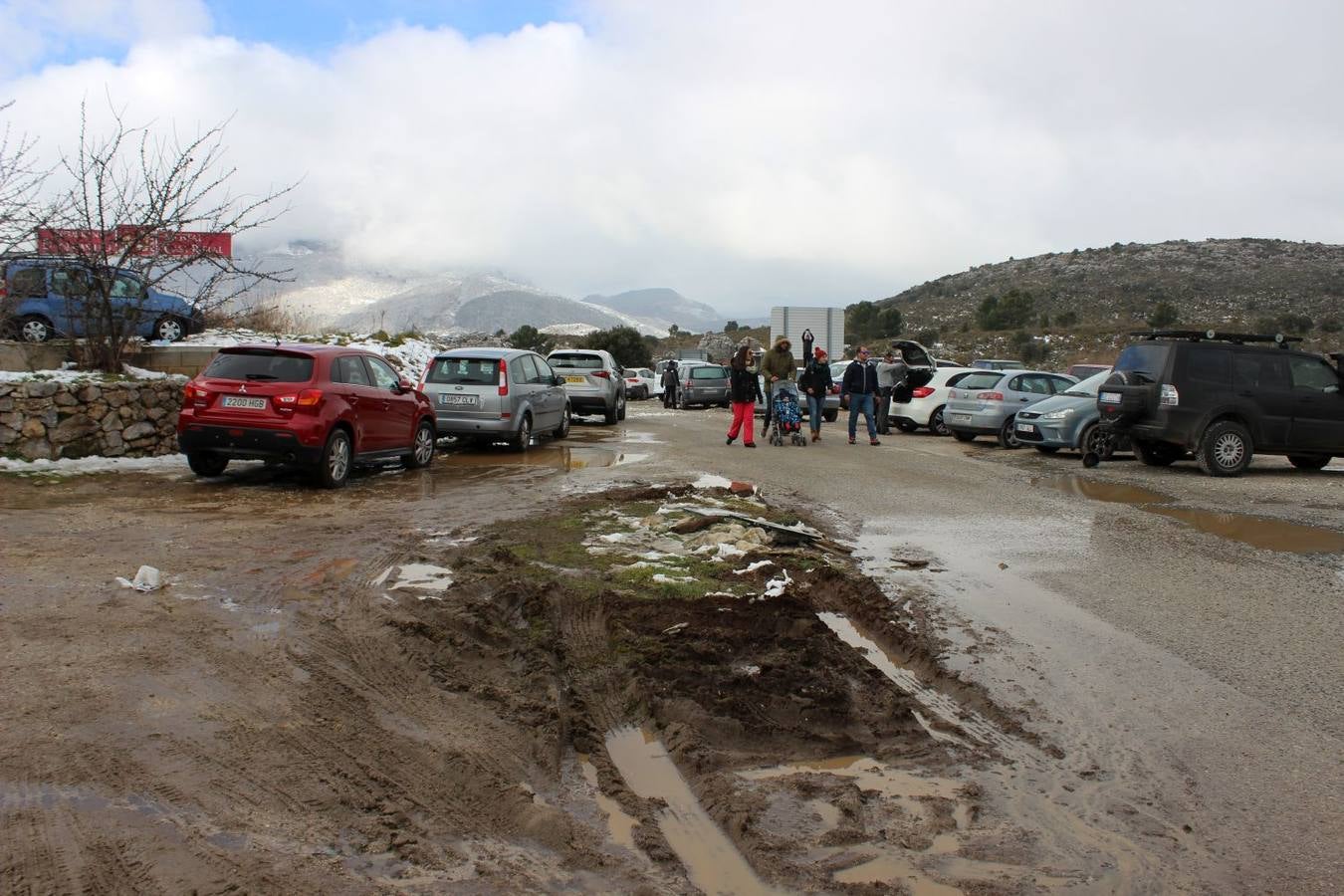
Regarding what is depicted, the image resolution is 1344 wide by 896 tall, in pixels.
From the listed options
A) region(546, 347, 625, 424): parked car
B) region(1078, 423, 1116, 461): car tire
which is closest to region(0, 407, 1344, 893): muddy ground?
region(1078, 423, 1116, 461): car tire

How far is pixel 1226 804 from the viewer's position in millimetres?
4023

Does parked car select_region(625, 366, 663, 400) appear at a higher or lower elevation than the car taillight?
lower

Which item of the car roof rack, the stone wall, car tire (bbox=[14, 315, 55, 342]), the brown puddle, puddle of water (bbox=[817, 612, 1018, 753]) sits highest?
car tire (bbox=[14, 315, 55, 342])

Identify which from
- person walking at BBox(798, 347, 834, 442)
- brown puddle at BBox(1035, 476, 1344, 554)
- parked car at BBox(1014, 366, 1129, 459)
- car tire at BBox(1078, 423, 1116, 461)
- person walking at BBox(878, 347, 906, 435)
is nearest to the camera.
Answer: brown puddle at BBox(1035, 476, 1344, 554)

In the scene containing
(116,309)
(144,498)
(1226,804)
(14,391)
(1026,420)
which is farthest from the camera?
A: (1026,420)

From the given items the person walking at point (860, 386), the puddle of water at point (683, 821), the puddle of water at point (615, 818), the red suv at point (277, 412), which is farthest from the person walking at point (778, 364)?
the puddle of water at point (615, 818)

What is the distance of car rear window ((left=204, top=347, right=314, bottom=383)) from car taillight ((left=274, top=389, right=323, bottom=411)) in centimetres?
19

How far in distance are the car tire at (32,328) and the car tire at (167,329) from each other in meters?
1.92

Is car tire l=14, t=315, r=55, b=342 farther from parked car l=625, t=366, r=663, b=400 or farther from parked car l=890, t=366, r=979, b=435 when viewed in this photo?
parked car l=625, t=366, r=663, b=400

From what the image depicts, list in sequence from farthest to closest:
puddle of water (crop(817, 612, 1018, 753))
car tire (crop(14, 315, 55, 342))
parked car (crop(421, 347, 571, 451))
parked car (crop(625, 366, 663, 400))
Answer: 1. parked car (crop(625, 366, 663, 400))
2. car tire (crop(14, 315, 55, 342))
3. parked car (crop(421, 347, 571, 451))
4. puddle of water (crop(817, 612, 1018, 753))

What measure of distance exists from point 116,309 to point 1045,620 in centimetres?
1374

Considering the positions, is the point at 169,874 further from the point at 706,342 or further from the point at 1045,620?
the point at 706,342

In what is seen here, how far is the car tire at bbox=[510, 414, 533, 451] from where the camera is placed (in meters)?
17.3

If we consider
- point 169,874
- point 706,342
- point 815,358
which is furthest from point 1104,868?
point 706,342
